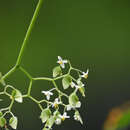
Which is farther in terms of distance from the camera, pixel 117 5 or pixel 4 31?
pixel 117 5

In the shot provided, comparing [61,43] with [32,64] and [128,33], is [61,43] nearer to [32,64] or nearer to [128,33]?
[32,64]

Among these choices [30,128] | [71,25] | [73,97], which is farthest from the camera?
[71,25]

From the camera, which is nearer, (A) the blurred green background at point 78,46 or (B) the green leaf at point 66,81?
(B) the green leaf at point 66,81

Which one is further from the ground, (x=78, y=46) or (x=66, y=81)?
(x=78, y=46)

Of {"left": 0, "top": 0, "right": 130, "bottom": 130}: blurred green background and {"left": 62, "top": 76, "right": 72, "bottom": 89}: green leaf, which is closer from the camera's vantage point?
{"left": 62, "top": 76, "right": 72, "bottom": 89}: green leaf

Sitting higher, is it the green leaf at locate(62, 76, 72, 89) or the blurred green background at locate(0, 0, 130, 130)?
the blurred green background at locate(0, 0, 130, 130)

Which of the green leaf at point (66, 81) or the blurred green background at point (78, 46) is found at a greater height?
the blurred green background at point (78, 46)

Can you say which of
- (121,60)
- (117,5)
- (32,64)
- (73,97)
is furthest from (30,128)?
(73,97)

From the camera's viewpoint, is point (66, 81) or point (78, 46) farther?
point (78, 46)
